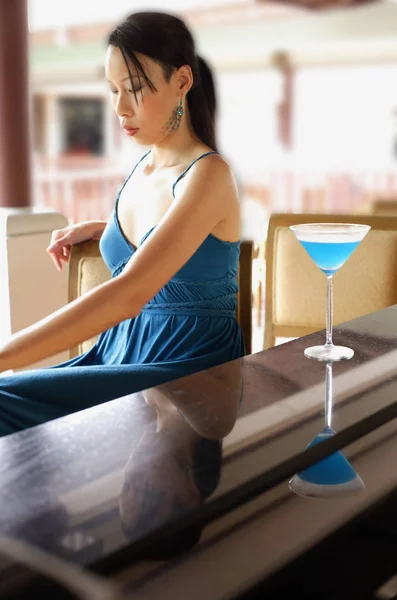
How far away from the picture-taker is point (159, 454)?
29.6 inches

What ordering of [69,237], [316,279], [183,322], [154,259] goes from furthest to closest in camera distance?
[316,279] < [69,237] < [183,322] < [154,259]

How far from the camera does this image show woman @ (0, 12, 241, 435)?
122 cm

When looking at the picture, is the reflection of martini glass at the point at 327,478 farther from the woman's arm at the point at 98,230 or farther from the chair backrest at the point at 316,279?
the chair backrest at the point at 316,279

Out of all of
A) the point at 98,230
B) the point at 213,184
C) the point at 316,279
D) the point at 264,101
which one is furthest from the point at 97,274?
the point at 264,101

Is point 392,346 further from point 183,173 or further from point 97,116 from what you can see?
point 97,116

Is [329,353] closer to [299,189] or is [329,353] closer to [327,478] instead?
[327,478]

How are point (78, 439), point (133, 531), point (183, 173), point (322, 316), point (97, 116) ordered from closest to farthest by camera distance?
point (133, 531), point (78, 439), point (183, 173), point (322, 316), point (97, 116)

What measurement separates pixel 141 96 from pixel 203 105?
7.8 inches

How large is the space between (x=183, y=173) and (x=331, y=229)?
391mm

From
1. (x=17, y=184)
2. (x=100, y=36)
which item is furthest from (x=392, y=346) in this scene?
(x=100, y=36)

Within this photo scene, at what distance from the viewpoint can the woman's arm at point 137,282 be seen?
1.15 meters

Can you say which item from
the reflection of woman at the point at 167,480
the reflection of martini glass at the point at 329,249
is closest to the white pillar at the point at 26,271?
the reflection of martini glass at the point at 329,249

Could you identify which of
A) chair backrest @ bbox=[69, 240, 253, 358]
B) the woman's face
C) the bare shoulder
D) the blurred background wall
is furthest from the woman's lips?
the blurred background wall

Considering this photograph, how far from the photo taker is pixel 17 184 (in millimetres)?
3375
